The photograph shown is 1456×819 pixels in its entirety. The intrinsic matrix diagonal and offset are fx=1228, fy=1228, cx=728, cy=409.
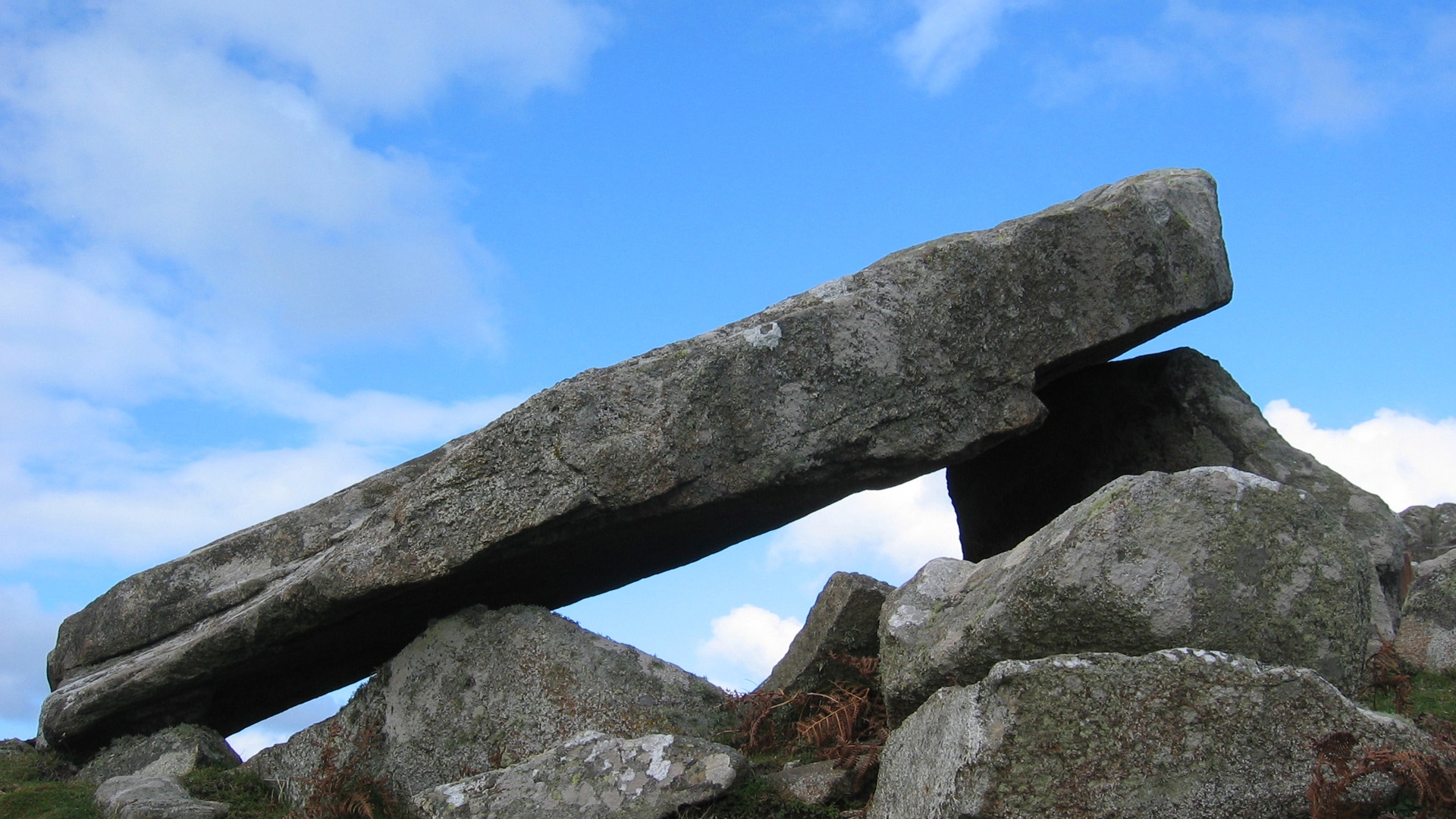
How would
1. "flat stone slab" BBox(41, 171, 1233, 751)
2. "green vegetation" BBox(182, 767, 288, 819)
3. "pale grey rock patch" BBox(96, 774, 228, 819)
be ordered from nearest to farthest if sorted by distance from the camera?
"pale grey rock patch" BBox(96, 774, 228, 819), "flat stone slab" BBox(41, 171, 1233, 751), "green vegetation" BBox(182, 767, 288, 819)

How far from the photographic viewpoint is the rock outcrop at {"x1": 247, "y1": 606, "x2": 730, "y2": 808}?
8.94 m

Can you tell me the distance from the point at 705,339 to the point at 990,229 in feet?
8.79

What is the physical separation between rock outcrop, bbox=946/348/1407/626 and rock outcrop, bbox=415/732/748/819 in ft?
18.9

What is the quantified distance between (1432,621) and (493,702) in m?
7.49

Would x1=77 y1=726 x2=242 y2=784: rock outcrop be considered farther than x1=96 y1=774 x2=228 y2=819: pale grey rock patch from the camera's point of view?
Yes

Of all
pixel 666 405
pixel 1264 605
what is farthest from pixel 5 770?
pixel 1264 605

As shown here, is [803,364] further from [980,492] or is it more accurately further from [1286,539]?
[980,492]

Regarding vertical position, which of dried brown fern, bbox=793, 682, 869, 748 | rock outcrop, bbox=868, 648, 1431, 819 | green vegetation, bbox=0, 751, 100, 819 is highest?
green vegetation, bbox=0, 751, 100, 819

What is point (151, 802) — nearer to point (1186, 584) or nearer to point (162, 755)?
point (162, 755)

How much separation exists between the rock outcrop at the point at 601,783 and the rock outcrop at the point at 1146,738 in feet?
5.27

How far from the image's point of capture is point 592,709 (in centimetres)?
895

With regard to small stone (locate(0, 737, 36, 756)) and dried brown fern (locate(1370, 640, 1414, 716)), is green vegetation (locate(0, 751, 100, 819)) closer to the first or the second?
small stone (locate(0, 737, 36, 756))

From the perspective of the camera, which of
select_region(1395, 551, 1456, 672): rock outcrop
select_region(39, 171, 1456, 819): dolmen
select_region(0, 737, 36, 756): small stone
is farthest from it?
select_region(0, 737, 36, 756): small stone

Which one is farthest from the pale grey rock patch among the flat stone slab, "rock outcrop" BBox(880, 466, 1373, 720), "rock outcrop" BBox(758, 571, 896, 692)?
"rock outcrop" BBox(880, 466, 1373, 720)
